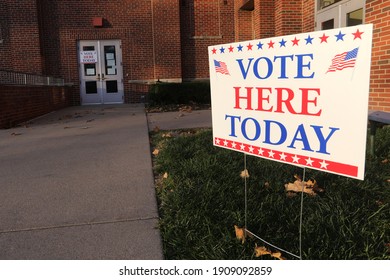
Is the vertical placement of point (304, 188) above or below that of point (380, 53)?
below

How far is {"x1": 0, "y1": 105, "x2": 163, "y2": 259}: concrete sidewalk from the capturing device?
2.72 m

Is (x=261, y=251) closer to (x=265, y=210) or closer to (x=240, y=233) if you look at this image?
(x=240, y=233)

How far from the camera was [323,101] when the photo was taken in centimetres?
221

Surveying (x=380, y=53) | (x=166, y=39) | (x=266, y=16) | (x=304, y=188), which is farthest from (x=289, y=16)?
(x=304, y=188)

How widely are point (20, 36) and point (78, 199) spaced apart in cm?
1251

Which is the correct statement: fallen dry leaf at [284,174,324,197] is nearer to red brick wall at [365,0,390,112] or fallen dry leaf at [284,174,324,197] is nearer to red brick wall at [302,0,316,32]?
red brick wall at [365,0,390,112]

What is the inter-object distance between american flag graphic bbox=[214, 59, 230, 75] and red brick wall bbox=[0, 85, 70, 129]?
6.98 meters

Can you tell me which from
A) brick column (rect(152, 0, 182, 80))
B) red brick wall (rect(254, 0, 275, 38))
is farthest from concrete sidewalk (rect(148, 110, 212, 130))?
brick column (rect(152, 0, 182, 80))

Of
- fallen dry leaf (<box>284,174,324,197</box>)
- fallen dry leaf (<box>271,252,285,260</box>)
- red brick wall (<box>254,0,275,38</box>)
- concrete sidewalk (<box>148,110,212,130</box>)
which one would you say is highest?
→ red brick wall (<box>254,0,275,38</box>)

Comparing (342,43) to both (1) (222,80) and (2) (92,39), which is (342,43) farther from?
(2) (92,39)

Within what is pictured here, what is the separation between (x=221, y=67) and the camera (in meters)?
2.90

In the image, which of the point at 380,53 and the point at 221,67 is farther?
the point at 380,53

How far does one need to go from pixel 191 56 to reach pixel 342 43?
1372 cm

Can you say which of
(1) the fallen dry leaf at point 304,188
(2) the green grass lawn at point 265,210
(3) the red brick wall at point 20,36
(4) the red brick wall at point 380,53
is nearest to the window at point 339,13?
(4) the red brick wall at point 380,53
